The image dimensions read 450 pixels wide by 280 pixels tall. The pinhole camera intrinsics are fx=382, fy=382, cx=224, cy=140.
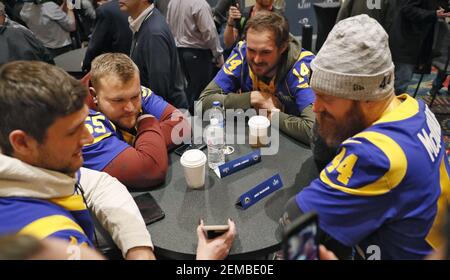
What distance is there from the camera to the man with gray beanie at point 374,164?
1094mm

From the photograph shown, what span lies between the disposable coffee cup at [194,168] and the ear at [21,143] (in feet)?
1.97

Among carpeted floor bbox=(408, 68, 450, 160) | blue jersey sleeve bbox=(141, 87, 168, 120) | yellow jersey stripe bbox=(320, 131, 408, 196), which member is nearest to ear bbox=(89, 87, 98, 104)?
blue jersey sleeve bbox=(141, 87, 168, 120)

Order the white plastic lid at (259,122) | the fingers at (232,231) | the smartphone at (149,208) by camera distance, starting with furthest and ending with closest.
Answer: the white plastic lid at (259,122) → the smartphone at (149,208) → the fingers at (232,231)

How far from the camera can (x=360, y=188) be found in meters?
1.10

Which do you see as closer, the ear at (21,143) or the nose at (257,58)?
the ear at (21,143)

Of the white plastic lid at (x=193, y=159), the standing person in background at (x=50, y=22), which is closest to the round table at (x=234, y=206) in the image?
the white plastic lid at (x=193, y=159)

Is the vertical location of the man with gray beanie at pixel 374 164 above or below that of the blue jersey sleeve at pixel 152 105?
above

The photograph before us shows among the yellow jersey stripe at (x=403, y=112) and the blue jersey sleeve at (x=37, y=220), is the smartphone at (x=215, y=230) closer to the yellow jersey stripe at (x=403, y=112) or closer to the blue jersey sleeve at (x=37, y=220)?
the blue jersey sleeve at (x=37, y=220)

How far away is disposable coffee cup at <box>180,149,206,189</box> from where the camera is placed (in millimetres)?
1528

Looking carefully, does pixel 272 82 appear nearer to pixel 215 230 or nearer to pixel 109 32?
pixel 215 230

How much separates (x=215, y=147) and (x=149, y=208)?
44 centimetres

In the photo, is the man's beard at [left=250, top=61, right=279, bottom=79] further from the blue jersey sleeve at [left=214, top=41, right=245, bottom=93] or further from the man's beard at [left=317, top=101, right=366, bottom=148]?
the man's beard at [left=317, top=101, right=366, bottom=148]
